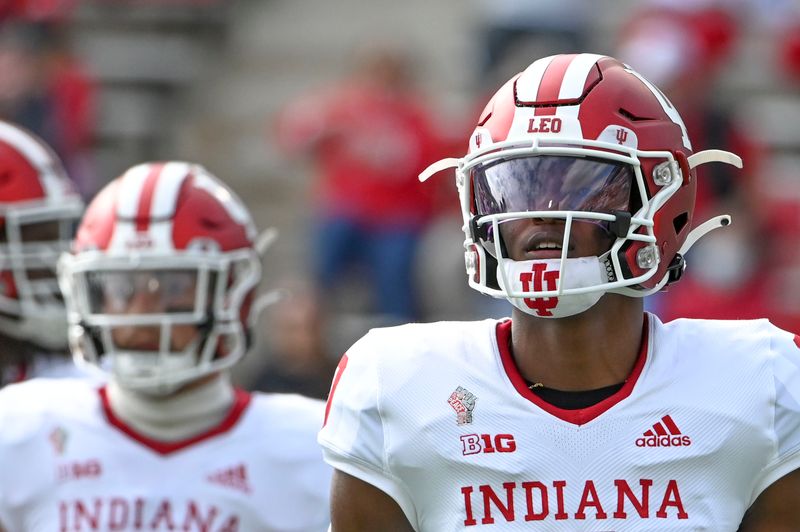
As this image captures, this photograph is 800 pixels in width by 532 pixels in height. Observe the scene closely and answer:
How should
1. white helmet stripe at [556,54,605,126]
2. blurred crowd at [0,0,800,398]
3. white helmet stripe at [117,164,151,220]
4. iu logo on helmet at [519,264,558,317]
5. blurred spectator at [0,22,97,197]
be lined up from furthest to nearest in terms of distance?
blurred spectator at [0,22,97,197], blurred crowd at [0,0,800,398], white helmet stripe at [117,164,151,220], white helmet stripe at [556,54,605,126], iu logo on helmet at [519,264,558,317]

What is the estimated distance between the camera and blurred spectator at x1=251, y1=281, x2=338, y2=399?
21.3ft

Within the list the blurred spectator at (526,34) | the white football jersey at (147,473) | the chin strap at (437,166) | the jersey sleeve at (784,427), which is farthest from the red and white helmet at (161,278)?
the blurred spectator at (526,34)

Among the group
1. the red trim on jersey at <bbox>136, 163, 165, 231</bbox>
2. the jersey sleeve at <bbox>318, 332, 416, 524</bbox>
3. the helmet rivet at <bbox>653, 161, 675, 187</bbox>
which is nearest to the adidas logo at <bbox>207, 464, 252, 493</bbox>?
the red trim on jersey at <bbox>136, 163, 165, 231</bbox>

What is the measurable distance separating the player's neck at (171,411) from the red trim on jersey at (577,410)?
1095 millimetres

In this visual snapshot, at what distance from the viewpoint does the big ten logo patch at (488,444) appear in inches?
107

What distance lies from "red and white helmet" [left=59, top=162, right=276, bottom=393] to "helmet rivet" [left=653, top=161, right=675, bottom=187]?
132 cm

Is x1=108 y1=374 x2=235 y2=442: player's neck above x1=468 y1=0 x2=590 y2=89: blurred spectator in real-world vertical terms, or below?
below

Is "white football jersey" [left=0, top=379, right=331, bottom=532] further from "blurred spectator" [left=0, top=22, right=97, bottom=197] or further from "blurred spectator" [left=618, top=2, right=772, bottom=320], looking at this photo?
"blurred spectator" [left=0, top=22, right=97, bottom=197]

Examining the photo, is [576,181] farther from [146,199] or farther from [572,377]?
[146,199]

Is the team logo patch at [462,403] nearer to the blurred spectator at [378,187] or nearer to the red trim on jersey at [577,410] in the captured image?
the red trim on jersey at [577,410]

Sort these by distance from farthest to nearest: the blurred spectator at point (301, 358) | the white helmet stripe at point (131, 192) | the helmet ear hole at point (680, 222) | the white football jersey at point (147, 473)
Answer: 1. the blurred spectator at point (301, 358)
2. the white helmet stripe at point (131, 192)
3. the white football jersey at point (147, 473)
4. the helmet ear hole at point (680, 222)

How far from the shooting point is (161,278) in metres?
3.79

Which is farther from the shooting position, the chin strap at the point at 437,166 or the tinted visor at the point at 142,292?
the tinted visor at the point at 142,292

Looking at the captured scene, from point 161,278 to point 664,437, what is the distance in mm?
1455
